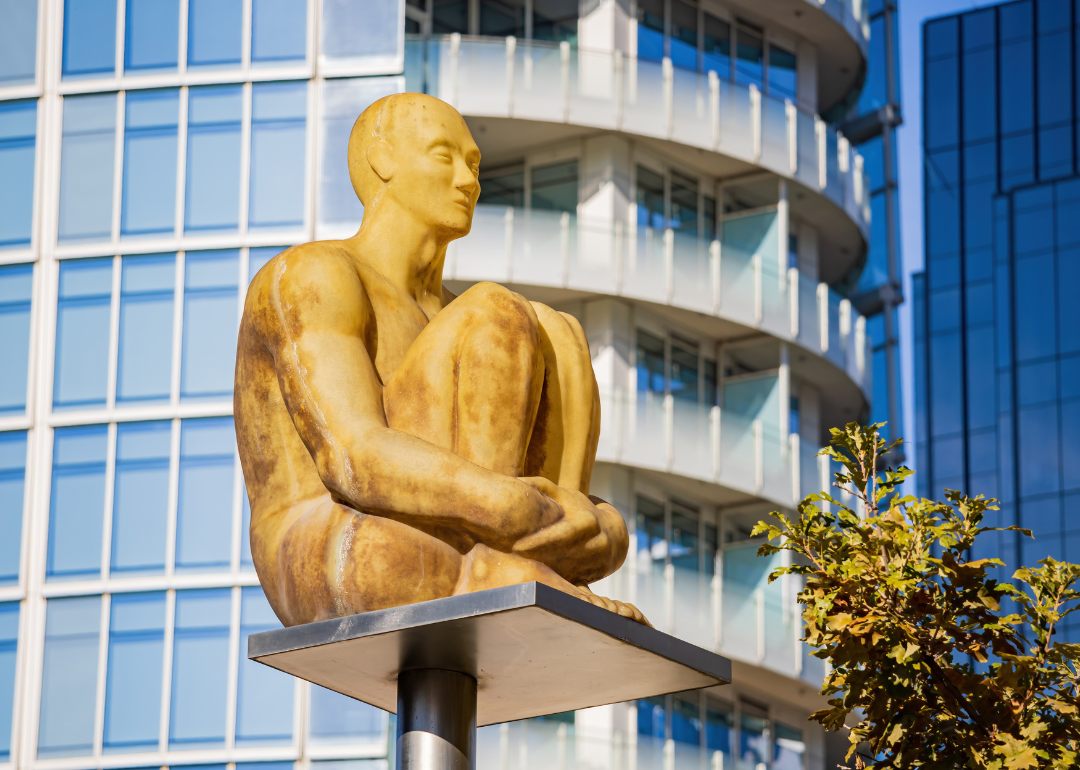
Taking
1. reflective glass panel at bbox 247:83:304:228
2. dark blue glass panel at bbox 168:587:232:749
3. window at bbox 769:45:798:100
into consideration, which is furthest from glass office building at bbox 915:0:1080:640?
dark blue glass panel at bbox 168:587:232:749

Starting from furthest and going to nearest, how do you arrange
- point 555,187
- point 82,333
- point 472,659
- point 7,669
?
1. point 555,187
2. point 82,333
3. point 7,669
4. point 472,659

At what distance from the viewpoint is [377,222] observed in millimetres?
7262

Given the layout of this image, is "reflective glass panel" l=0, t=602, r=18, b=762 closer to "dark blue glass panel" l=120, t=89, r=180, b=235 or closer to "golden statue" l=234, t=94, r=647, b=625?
"dark blue glass panel" l=120, t=89, r=180, b=235

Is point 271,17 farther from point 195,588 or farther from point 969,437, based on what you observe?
point 969,437

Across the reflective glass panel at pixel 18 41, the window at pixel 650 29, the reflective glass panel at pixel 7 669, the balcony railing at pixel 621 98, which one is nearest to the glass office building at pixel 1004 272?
the balcony railing at pixel 621 98

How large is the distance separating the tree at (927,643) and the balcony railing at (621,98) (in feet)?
77.9

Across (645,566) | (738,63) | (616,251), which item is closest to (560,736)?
(645,566)

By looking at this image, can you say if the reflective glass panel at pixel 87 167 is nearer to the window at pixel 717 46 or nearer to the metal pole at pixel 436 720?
the window at pixel 717 46

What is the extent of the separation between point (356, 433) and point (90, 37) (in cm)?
2676

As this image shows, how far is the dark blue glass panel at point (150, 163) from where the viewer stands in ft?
101

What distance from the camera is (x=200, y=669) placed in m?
28.3

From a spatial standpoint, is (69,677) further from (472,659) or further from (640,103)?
(472,659)

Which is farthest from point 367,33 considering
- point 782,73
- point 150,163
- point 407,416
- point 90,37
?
point 407,416

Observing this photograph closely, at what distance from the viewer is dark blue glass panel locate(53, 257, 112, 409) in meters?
30.1
